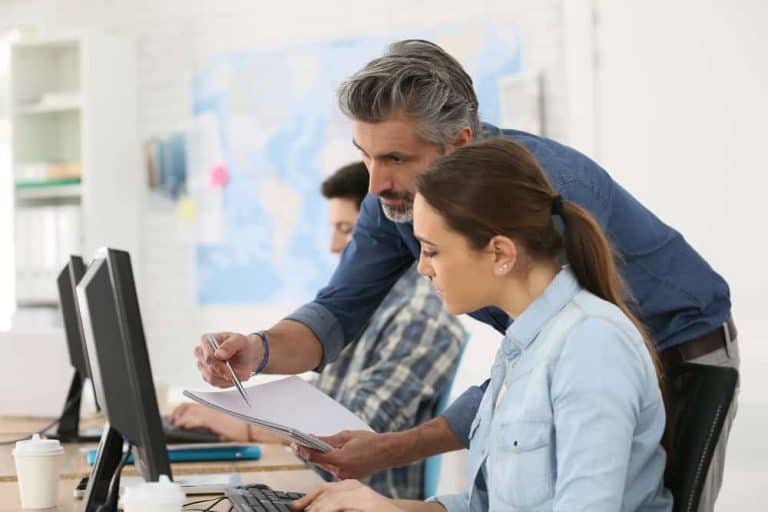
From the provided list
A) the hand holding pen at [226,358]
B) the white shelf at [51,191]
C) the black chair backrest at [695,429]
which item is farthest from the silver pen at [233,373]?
the white shelf at [51,191]

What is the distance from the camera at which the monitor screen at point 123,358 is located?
1.39 m

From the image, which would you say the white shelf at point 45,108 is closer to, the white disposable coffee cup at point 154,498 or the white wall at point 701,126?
the white wall at point 701,126

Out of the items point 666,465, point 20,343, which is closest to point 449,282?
point 666,465

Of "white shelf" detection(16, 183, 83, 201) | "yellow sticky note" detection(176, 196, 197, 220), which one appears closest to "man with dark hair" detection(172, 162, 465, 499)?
"yellow sticky note" detection(176, 196, 197, 220)

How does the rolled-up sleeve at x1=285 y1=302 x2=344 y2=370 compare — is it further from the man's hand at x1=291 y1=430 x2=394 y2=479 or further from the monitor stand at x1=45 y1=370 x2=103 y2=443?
the monitor stand at x1=45 y1=370 x2=103 y2=443

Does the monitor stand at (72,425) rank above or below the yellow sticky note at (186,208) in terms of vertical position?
below

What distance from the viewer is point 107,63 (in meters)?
5.04

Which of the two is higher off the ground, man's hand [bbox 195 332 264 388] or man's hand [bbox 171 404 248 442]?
man's hand [bbox 195 332 264 388]

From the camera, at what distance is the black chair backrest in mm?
1310

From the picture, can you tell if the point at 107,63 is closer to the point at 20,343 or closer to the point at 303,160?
the point at 303,160

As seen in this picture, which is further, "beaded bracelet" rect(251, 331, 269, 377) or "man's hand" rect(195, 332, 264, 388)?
"beaded bracelet" rect(251, 331, 269, 377)

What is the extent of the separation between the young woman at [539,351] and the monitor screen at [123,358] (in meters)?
0.21

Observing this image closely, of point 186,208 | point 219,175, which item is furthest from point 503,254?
point 186,208

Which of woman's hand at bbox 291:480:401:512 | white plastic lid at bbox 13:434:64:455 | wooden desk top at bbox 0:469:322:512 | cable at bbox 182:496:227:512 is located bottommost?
wooden desk top at bbox 0:469:322:512
